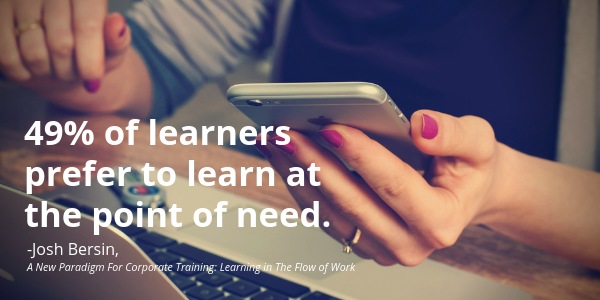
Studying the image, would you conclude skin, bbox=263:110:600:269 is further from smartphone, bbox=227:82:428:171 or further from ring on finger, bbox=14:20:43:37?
ring on finger, bbox=14:20:43:37

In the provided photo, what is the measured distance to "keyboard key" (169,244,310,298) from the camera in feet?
0.99

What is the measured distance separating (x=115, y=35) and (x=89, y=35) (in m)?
0.04

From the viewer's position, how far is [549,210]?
0.42 m

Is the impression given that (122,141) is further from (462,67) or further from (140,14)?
(462,67)

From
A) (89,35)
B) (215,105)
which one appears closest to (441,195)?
(89,35)

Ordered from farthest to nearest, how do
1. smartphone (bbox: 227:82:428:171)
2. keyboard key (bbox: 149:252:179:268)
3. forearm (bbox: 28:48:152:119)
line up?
forearm (bbox: 28:48:152:119) < keyboard key (bbox: 149:252:179:268) < smartphone (bbox: 227:82:428:171)

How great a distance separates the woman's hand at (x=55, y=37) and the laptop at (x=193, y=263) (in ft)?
0.66

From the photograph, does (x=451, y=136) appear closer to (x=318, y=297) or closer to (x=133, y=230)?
(x=318, y=297)

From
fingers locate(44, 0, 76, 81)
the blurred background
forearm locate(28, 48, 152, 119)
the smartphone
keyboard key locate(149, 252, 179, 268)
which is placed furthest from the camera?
the blurred background

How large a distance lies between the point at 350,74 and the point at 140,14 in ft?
1.31

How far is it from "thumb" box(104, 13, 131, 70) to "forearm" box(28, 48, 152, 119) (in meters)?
0.08

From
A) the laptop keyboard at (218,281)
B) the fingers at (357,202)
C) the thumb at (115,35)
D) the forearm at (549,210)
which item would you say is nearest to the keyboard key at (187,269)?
the laptop keyboard at (218,281)

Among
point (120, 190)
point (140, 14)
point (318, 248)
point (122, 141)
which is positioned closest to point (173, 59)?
point (140, 14)

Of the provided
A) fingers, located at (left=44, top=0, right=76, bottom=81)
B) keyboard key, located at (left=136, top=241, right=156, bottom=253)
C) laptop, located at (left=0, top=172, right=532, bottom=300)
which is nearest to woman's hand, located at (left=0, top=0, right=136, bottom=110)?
fingers, located at (left=44, top=0, right=76, bottom=81)
